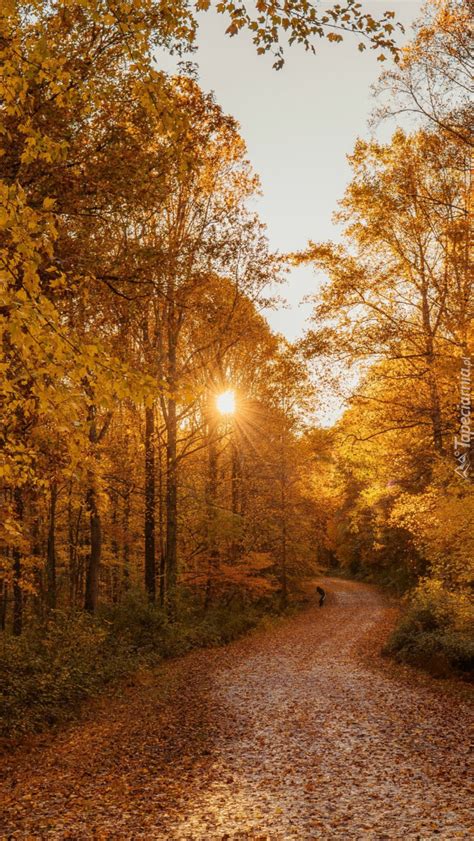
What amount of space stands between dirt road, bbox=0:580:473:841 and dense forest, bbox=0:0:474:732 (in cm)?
158

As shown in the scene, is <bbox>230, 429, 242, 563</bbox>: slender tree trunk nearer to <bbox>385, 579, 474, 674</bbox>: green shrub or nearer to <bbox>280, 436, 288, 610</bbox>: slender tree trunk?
<bbox>280, 436, 288, 610</bbox>: slender tree trunk

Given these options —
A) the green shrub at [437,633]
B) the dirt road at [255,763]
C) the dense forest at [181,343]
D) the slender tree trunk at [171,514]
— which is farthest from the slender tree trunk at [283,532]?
the dirt road at [255,763]

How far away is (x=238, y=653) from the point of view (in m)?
16.5

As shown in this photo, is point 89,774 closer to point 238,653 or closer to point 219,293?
point 238,653

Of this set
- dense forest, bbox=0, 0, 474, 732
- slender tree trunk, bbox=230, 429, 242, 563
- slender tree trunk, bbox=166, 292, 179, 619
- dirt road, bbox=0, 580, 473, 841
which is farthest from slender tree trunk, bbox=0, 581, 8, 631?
dirt road, bbox=0, 580, 473, 841

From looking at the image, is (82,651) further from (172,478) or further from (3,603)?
(3,603)

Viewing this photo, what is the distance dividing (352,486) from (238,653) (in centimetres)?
2377

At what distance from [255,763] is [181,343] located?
13.2 m

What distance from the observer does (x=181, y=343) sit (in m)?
19.0

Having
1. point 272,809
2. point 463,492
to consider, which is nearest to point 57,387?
point 272,809

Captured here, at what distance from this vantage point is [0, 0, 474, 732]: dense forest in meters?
5.15

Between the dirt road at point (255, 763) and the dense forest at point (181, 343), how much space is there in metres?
1.58

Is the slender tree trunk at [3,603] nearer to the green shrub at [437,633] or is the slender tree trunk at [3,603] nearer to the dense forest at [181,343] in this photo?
the dense forest at [181,343]

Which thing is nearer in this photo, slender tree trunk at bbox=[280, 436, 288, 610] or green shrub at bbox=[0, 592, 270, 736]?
green shrub at bbox=[0, 592, 270, 736]
